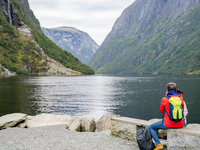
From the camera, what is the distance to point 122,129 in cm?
1176

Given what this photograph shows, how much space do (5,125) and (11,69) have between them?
173702mm

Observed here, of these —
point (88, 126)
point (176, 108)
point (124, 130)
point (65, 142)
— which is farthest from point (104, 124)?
point (176, 108)

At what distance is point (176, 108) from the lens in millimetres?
8570

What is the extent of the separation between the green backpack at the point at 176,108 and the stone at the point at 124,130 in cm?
306

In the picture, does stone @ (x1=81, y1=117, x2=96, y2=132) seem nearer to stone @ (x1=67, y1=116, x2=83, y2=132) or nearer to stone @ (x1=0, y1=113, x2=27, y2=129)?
stone @ (x1=67, y1=116, x2=83, y2=132)

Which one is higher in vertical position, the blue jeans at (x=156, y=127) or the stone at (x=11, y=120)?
the blue jeans at (x=156, y=127)

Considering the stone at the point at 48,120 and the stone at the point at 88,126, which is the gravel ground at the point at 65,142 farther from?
the stone at the point at 48,120

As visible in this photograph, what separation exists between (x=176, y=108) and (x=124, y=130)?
4.15 m

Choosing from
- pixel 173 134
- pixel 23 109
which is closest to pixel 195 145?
pixel 173 134

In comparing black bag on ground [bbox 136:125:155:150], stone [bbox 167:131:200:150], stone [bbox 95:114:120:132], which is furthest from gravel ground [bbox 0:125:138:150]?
stone [bbox 95:114:120:132]

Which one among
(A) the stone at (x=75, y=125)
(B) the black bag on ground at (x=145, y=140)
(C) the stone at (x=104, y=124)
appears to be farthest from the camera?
(C) the stone at (x=104, y=124)

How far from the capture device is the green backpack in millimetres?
8562

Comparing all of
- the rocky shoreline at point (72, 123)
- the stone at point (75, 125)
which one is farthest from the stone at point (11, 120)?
the stone at point (75, 125)

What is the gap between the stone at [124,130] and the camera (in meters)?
11.2
